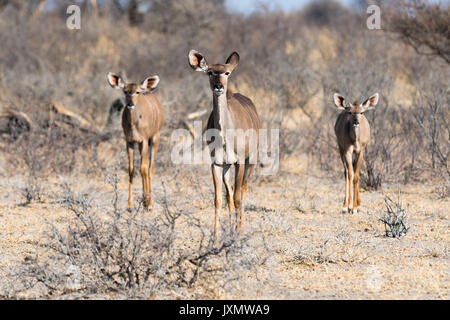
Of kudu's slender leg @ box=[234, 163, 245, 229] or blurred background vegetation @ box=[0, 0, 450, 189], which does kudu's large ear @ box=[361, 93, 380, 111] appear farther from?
kudu's slender leg @ box=[234, 163, 245, 229]

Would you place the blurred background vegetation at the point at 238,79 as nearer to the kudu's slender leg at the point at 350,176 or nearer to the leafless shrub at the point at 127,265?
the kudu's slender leg at the point at 350,176

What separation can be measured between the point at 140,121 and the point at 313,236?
10.1 feet

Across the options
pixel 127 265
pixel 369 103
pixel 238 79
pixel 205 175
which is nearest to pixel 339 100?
pixel 369 103

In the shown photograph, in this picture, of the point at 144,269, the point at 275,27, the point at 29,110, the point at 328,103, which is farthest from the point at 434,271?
the point at 275,27

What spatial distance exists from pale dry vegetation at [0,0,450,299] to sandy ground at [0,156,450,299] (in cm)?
2

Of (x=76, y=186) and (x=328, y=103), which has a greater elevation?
(x=328, y=103)

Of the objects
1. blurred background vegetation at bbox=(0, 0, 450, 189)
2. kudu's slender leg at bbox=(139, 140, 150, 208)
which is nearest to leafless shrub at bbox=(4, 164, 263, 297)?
kudu's slender leg at bbox=(139, 140, 150, 208)

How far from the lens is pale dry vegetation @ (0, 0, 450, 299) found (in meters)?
5.10

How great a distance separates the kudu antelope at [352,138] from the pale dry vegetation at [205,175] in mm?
285

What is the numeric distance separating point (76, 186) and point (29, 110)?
2.31 metres

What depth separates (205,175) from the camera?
11070 mm

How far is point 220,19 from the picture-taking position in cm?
2312
